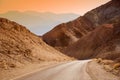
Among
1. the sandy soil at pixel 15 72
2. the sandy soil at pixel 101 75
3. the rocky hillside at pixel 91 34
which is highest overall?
the rocky hillside at pixel 91 34

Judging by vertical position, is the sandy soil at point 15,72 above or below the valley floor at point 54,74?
above

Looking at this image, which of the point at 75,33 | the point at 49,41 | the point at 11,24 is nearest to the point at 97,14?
the point at 75,33

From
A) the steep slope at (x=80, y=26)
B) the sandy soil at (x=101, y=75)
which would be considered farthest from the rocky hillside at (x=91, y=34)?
the sandy soil at (x=101, y=75)

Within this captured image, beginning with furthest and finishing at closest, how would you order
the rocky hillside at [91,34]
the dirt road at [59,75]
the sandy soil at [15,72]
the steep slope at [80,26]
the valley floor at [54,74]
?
the steep slope at [80,26] → the rocky hillside at [91,34] → the valley floor at [54,74] → the dirt road at [59,75] → the sandy soil at [15,72]

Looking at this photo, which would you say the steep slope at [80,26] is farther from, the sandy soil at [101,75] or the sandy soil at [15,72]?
the sandy soil at [101,75]

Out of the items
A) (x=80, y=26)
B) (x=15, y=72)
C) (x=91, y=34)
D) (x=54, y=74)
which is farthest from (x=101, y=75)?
(x=80, y=26)

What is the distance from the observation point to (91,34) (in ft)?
469

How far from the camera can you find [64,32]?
170 metres

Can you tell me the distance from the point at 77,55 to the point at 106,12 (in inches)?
2275

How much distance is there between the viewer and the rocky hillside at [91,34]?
411ft

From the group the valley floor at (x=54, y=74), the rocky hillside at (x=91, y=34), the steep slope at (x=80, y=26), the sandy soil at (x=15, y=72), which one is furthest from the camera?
the steep slope at (x=80, y=26)

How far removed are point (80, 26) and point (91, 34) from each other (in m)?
40.9

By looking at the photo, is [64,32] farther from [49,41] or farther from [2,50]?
[2,50]

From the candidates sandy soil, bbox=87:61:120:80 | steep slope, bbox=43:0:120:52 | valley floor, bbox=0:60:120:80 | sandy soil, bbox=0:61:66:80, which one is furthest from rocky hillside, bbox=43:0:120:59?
valley floor, bbox=0:60:120:80
